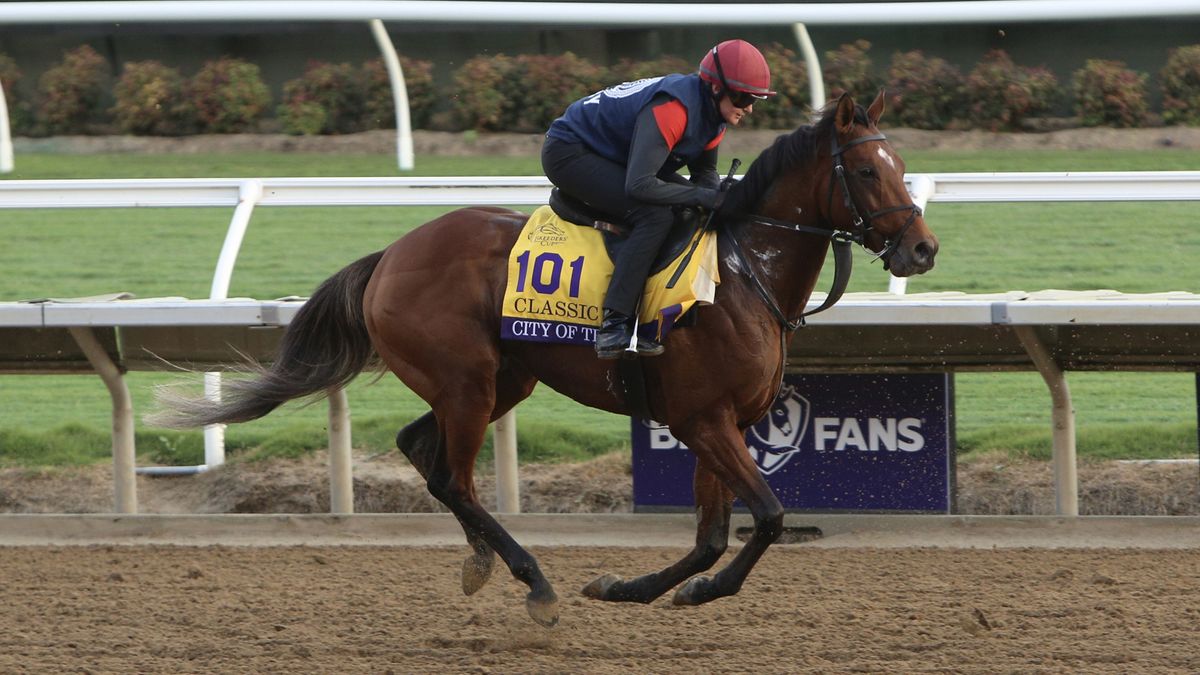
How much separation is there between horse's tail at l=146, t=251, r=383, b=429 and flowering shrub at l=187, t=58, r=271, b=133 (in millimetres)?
6914

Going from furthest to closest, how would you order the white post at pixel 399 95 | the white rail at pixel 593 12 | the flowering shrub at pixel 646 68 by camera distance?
1. the flowering shrub at pixel 646 68
2. the white rail at pixel 593 12
3. the white post at pixel 399 95

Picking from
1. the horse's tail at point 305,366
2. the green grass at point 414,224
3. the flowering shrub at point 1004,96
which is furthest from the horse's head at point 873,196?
the flowering shrub at point 1004,96

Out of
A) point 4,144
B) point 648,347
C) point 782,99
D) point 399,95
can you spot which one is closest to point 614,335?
point 648,347

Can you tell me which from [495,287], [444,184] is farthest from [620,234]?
[444,184]

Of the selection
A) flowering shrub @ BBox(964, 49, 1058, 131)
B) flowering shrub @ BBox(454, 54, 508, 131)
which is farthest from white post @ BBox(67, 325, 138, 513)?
flowering shrub @ BBox(964, 49, 1058, 131)

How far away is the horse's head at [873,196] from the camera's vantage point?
162 inches

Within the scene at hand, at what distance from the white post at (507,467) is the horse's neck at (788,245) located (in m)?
2.25

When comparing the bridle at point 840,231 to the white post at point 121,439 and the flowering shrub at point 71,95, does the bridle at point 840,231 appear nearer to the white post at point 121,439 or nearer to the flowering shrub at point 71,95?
the white post at point 121,439

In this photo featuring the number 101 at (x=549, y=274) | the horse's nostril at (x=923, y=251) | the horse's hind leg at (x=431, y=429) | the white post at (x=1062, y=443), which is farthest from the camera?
the white post at (x=1062, y=443)

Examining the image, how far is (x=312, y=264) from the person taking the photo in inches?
357

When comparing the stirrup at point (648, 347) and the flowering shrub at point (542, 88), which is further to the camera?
the flowering shrub at point (542, 88)

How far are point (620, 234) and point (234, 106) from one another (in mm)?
7919

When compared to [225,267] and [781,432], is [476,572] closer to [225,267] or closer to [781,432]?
[781,432]

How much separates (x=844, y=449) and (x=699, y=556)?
199cm
